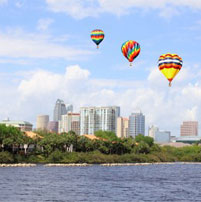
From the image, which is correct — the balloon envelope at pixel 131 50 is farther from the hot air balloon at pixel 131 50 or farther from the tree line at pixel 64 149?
the tree line at pixel 64 149

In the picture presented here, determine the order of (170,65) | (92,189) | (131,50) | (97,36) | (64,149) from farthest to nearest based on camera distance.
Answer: (64,149), (97,36), (131,50), (170,65), (92,189)

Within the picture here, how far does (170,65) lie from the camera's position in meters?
101

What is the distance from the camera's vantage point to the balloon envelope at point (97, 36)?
128m

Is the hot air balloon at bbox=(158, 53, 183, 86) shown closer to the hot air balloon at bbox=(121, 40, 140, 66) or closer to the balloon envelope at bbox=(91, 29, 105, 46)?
the hot air balloon at bbox=(121, 40, 140, 66)

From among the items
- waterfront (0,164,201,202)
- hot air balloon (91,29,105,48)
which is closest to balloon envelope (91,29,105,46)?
hot air balloon (91,29,105,48)

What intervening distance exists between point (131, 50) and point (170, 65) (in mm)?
17718

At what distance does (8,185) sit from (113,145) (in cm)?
9757

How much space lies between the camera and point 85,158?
149375 millimetres

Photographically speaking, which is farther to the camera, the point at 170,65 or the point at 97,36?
the point at 97,36

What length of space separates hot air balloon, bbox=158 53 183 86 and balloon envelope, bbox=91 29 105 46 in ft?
95.6

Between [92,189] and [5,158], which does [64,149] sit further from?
[92,189]

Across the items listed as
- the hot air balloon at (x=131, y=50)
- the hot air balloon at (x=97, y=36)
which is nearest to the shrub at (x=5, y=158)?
the hot air balloon at (x=97, y=36)

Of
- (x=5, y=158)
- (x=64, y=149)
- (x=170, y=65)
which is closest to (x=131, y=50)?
(x=170, y=65)

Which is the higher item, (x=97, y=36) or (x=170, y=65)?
(x=97, y=36)
